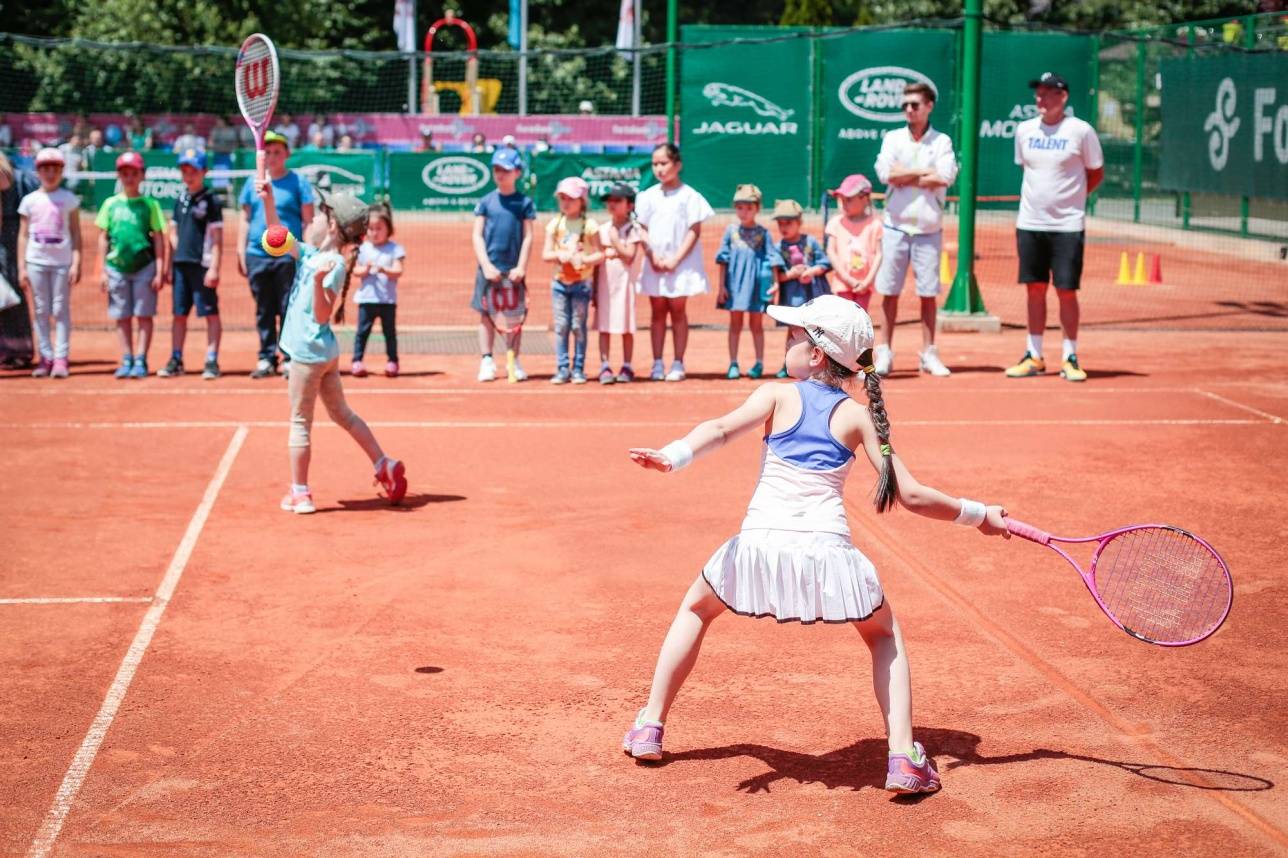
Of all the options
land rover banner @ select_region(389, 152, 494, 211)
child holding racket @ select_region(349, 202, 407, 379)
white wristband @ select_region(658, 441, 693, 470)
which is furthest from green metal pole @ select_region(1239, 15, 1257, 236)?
white wristband @ select_region(658, 441, 693, 470)

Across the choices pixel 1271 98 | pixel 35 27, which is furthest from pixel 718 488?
pixel 35 27

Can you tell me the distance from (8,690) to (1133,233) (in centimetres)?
2604

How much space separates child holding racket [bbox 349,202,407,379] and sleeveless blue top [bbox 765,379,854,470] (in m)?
8.72

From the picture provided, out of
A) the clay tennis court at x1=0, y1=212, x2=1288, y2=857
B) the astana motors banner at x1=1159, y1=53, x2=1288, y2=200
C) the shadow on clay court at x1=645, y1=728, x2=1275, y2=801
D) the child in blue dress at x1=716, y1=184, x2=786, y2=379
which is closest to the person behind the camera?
the clay tennis court at x1=0, y1=212, x2=1288, y2=857

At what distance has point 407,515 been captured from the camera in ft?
30.7

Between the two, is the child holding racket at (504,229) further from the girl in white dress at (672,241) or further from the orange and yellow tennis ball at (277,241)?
the orange and yellow tennis ball at (277,241)

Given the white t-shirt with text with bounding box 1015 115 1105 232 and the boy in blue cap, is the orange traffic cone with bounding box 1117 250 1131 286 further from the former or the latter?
the boy in blue cap

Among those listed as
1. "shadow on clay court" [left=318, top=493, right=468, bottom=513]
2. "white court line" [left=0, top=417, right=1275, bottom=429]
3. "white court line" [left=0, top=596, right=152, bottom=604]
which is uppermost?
"white court line" [left=0, top=417, right=1275, bottom=429]

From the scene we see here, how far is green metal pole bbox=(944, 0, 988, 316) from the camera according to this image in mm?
16953

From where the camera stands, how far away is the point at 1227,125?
82.3ft

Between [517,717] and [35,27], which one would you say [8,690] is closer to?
[517,717]

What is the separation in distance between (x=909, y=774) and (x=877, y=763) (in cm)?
43

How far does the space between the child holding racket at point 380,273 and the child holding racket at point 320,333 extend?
422 centimetres

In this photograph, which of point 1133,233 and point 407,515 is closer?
point 407,515
